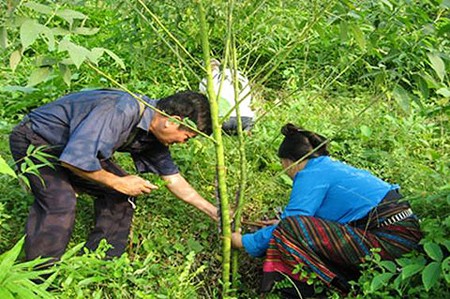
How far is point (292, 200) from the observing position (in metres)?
3.08

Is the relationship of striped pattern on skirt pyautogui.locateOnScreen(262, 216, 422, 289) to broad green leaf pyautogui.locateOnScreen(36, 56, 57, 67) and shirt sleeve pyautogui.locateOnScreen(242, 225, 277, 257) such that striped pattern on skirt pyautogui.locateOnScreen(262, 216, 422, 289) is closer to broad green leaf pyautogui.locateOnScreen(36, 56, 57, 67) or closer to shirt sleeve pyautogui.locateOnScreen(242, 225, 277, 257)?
shirt sleeve pyautogui.locateOnScreen(242, 225, 277, 257)

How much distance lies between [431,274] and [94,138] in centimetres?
151

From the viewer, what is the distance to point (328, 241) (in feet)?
9.64

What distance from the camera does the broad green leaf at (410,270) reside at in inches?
98.3

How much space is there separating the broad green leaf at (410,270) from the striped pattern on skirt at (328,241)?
35 centimetres

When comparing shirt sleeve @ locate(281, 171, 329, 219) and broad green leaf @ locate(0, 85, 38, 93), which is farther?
broad green leaf @ locate(0, 85, 38, 93)

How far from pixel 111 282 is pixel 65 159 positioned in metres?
0.58

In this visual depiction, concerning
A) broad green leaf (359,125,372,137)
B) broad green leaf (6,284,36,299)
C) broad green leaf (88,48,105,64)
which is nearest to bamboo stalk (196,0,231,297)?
broad green leaf (88,48,105,64)

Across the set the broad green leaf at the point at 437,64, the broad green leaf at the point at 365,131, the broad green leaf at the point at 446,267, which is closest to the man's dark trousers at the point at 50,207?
the broad green leaf at the point at 446,267

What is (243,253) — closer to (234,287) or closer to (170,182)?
(234,287)

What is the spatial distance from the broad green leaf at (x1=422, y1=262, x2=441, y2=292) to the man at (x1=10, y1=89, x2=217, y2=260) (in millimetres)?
1146

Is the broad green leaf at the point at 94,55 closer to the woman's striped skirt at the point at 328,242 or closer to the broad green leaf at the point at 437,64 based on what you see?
the broad green leaf at the point at 437,64

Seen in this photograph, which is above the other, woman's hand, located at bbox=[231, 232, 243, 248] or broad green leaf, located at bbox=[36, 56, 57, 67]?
broad green leaf, located at bbox=[36, 56, 57, 67]

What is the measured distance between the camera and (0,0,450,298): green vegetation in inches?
85.7
